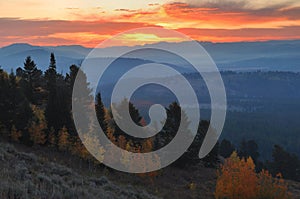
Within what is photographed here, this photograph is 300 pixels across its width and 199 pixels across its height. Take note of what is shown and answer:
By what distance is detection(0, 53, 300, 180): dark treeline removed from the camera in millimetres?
41209

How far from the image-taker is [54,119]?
146 ft

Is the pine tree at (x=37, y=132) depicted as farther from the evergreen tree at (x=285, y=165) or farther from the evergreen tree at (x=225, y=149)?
the evergreen tree at (x=225, y=149)

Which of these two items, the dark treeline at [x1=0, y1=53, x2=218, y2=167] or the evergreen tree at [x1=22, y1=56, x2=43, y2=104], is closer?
the dark treeline at [x1=0, y1=53, x2=218, y2=167]

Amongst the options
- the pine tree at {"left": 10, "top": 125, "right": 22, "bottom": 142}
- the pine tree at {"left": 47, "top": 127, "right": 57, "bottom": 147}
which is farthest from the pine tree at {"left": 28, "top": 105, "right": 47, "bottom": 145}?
the pine tree at {"left": 10, "top": 125, "right": 22, "bottom": 142}

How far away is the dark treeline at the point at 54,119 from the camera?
41209mm

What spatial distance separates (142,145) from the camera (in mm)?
45969

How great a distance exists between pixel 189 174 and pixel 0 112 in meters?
25.1

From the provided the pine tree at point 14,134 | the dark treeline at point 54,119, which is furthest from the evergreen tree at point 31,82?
the pine tree at point 14,134

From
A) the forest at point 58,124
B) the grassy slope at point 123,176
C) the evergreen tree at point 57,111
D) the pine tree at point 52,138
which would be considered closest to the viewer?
the grassy slope at point 123,176

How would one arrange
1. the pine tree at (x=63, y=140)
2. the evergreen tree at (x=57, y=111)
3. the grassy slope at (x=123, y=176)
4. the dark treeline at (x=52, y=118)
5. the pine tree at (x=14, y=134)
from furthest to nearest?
1. the evergreen tree at (x=57, y=111)
2. the dark treeline at (x=52, y=118)
3. the pine tree at (x=63, y=140)
4. the pine tree at (x=14, y=134)
5. the grassy slope at (x=123, y=176)

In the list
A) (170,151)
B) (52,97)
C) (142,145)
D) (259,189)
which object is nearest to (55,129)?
(52,97)

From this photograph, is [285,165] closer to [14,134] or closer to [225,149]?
[225,149]

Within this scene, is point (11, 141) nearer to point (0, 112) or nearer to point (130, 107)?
point (0, 112)

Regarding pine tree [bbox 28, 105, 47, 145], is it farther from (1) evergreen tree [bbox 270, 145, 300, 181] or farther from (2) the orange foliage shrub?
(1) evergreen tree [bbox 270, 145, 300, 181]
